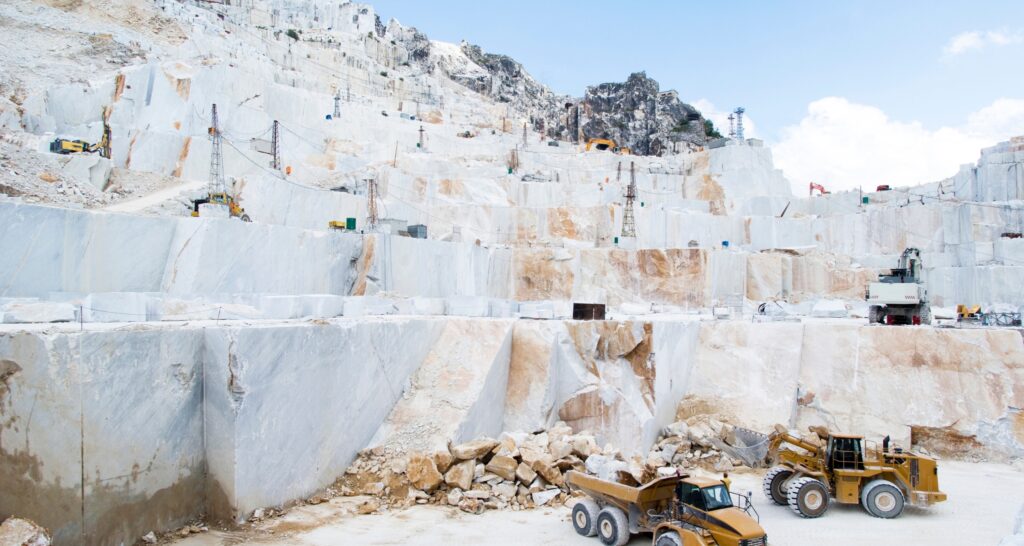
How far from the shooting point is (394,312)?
16.1 meters

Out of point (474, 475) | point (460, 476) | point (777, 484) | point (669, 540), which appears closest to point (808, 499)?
point (777, 484)

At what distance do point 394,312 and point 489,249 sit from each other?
11529 millimetres

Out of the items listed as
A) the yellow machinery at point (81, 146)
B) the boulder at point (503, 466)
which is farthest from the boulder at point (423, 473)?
the yellow machinery at point (81, 146)

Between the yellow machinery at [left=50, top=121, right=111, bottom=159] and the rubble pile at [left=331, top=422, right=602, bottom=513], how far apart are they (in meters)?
18.4

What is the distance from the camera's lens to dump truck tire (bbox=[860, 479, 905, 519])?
10945mm

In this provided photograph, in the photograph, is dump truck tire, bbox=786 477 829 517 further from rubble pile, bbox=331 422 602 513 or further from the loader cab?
rubble pile, bbox=331 422 602 513

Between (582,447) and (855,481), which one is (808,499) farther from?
(582,447)

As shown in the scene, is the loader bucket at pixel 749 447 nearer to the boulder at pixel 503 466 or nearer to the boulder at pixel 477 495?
the boulder at pixel 503 466

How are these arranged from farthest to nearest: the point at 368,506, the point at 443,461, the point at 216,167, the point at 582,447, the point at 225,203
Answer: the point at 216,167, the point at 225,203, the point at 582,447, the point at 443,461, the point at 368,506

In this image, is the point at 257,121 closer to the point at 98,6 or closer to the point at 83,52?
the point at 83,52

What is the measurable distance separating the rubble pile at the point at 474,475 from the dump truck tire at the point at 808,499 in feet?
9.85

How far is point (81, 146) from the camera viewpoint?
2395 centimetres

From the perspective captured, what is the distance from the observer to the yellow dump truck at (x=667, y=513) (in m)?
8.25

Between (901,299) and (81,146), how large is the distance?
28209 mm
